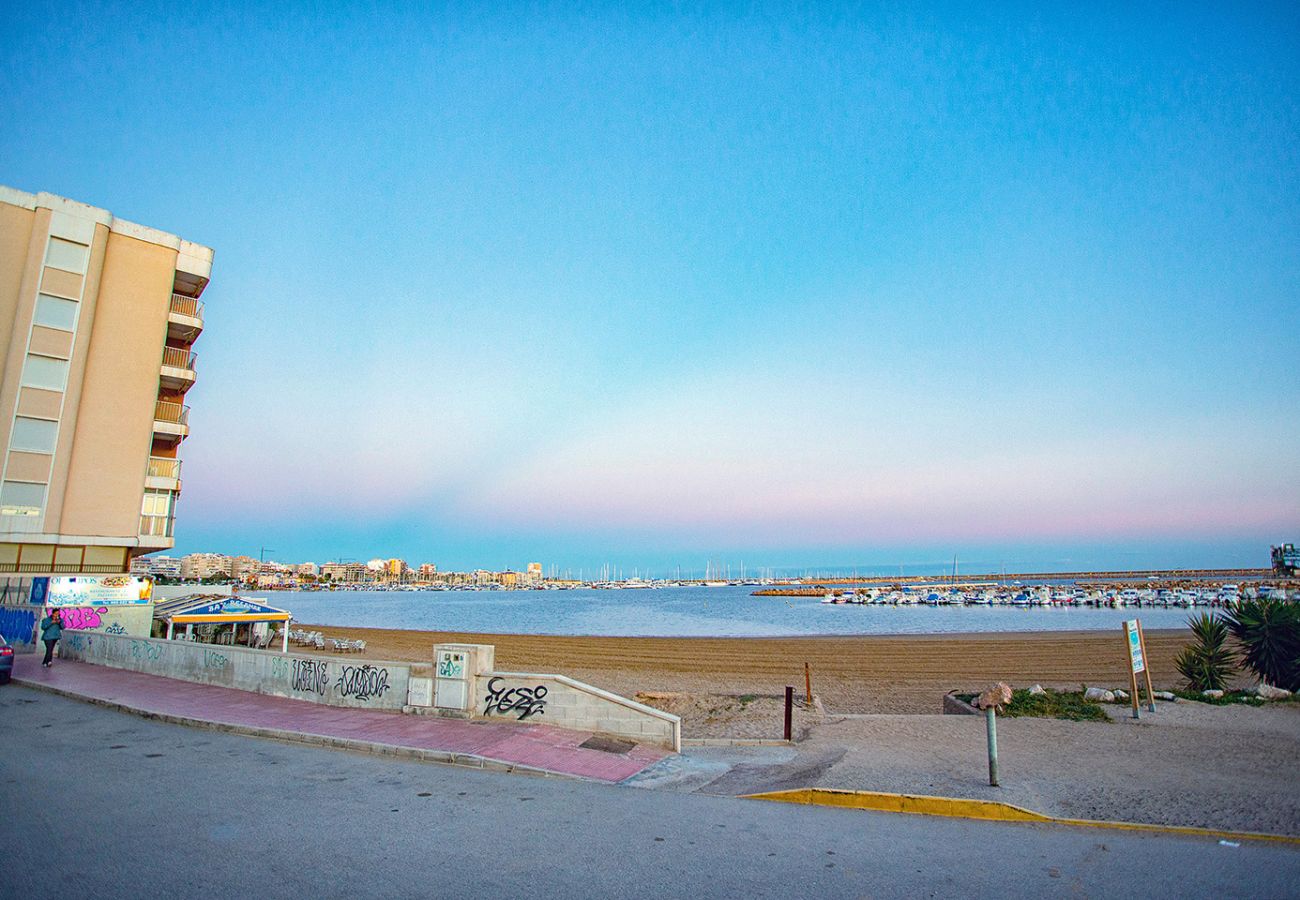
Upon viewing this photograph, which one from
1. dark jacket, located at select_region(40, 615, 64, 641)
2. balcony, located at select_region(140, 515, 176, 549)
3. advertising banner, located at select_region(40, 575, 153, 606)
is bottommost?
dark jacket, located at select_region(40, 615, 64, 641)

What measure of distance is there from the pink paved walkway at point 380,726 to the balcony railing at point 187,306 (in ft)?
85.5

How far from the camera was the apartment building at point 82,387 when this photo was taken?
104ft

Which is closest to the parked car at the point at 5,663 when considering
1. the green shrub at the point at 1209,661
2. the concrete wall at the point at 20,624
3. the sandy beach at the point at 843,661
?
the concrete wall at the point at 20,624

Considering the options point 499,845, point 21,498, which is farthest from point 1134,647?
point 21,498

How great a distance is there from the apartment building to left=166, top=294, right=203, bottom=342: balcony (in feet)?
1.30

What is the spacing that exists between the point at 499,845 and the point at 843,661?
29.2m

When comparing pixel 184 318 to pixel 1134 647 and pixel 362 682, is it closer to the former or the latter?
pixel 362 682

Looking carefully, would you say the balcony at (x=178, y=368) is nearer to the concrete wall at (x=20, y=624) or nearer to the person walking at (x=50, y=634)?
the concrete wall at (x=20, y=624)

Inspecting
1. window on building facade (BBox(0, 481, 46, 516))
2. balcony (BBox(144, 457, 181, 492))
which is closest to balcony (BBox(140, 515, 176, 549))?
balcony (BBox(144, 457, 181, 492))

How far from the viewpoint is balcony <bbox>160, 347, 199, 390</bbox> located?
120ft

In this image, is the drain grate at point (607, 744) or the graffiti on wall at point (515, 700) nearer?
the drain grate at point (607, 744)

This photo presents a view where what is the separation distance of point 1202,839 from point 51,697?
21.0 meters

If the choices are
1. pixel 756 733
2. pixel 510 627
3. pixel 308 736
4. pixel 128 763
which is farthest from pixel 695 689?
pixel 510 627

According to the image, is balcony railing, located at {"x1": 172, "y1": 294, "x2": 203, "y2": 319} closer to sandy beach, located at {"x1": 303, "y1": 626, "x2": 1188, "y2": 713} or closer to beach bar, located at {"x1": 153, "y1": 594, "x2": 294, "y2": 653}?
beach bar, located at {"x1": 153, "y1": 594, "x2": 294, "y2": 653}
